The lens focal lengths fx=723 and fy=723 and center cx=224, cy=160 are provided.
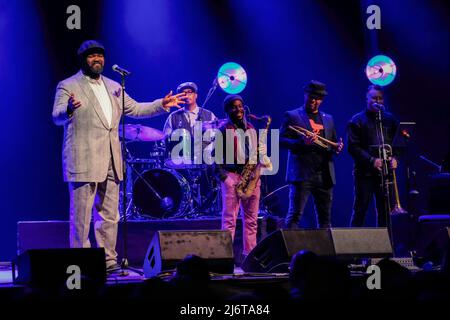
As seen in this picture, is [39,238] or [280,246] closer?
[280,246]

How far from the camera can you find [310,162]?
8.22 metres

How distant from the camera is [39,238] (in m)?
8.69

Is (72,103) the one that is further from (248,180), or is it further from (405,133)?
(405,133)

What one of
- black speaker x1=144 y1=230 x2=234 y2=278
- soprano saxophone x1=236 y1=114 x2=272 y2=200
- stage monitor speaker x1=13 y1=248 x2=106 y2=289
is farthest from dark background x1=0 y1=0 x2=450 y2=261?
stage monitor speaker x1=13 y1=248 x2=106 y2=289

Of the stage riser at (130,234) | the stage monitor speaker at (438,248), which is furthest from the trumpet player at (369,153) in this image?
the stage riser at (130,234)

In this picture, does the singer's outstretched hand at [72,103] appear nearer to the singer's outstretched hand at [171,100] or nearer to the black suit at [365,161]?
the singer's outstretched hand at [171,100]

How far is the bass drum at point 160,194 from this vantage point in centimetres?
994

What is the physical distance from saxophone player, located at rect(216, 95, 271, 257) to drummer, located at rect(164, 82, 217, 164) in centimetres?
216

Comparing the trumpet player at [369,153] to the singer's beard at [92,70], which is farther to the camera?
the trumpet player at [369,153]

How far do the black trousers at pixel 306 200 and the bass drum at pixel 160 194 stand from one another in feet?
7.35

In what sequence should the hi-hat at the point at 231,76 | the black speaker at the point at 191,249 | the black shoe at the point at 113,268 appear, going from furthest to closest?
1. the hi-hat at the point at 231,76
2. the black shoe at the point at 113,268
3. the black speaker at the point at 191,249
